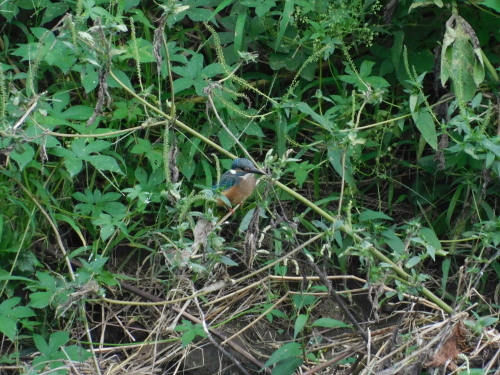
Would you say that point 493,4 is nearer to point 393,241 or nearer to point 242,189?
point 393,241

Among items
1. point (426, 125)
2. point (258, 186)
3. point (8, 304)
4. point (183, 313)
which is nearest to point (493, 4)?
point (426, 125)

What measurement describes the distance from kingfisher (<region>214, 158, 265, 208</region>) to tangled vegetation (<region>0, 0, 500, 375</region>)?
0.42ft

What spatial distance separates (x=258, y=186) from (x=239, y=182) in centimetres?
23

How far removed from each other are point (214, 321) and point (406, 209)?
1332 mm

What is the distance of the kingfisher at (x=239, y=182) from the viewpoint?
4062 mm

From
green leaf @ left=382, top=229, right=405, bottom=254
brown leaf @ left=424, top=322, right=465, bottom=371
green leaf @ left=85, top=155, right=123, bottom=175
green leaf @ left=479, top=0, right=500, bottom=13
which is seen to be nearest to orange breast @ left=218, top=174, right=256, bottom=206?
green leaf @ left=85, top=155, right=123, bottom=175

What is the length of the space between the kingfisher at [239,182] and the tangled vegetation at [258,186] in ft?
0.42

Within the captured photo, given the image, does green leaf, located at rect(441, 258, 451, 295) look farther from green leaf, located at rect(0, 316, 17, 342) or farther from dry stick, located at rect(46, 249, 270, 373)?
green leaf, located at rect(0, 316, 17, 342)

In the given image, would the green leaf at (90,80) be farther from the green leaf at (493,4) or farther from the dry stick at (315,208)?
the green leaf at (493,4)

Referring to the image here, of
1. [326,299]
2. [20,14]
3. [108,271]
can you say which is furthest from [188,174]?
[20,14]

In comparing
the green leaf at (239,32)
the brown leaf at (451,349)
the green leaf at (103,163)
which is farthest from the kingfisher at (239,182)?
the brown leaf at (451,349)

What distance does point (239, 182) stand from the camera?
162 inches

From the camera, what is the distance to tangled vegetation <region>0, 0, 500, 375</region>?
3.66m

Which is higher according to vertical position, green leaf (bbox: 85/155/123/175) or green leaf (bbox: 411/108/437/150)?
green leaf (bbox: 411/108/437/150)
